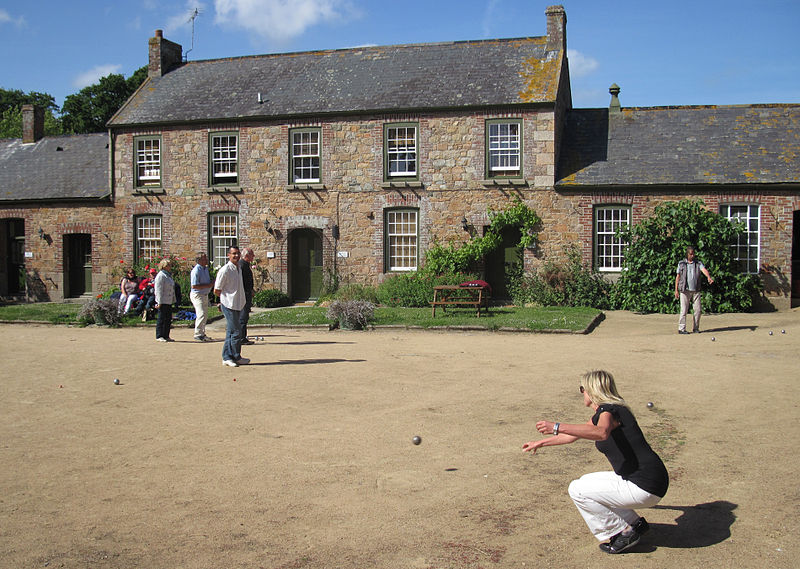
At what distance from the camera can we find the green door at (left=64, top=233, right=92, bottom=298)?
27.1 m

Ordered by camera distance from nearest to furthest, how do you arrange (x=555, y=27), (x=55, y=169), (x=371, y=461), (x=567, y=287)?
(x=371, y=461) → (x=567, y=287) → (x=555, y=27) → (x=55, y=169)

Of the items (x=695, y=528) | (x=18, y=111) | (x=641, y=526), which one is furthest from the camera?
(x=18, y=111)

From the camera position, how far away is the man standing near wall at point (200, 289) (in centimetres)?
1438

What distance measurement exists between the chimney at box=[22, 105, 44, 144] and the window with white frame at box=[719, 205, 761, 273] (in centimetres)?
2641

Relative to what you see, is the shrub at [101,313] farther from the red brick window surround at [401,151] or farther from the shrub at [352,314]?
the red brick window surround at [401,151]

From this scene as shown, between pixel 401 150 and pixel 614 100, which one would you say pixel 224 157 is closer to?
pixel 401 150

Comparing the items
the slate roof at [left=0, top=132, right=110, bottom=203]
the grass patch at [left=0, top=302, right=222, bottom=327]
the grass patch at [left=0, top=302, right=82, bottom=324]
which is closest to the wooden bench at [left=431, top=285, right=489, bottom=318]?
the grass patch at [left=0, top=302, right=222, bottom=327]

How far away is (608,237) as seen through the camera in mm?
21953

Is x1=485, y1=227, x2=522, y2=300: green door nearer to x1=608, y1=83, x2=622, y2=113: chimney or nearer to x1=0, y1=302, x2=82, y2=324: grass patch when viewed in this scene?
x1=608, y1=83, x2=622, y2=113: chimney

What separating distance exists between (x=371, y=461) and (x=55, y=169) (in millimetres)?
26019

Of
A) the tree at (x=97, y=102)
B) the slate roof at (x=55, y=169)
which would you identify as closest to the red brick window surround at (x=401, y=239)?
the slate roof at (x=55, y=169)

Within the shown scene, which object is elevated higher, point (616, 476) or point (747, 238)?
point (747, 238)

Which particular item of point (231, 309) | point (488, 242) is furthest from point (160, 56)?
point (231, 309)

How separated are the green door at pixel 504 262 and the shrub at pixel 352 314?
6872mm
